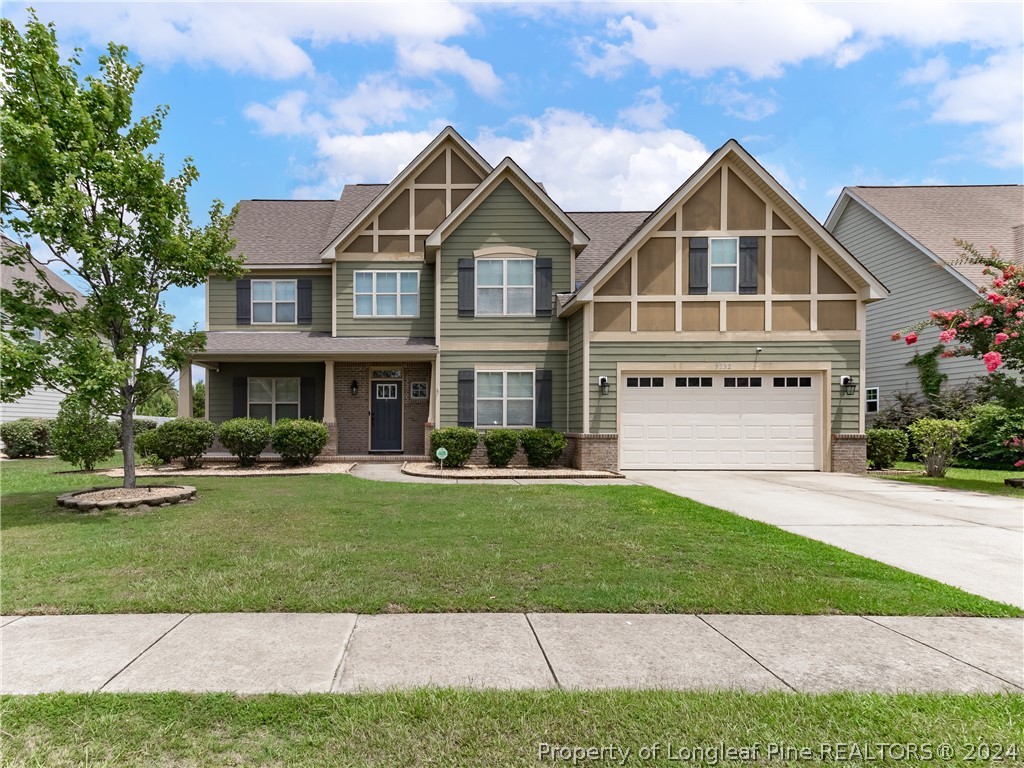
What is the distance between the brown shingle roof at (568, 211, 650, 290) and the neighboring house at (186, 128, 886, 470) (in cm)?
12

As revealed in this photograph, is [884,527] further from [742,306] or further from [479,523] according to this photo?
[742,306]

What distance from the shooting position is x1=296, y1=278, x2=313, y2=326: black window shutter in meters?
17.8

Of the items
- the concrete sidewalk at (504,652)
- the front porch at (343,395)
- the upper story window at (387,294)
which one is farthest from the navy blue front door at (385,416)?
the concrete sidewalk at (504,652)

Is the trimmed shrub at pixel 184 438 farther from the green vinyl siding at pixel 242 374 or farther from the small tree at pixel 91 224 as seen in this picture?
the small tree at pixel 91 224

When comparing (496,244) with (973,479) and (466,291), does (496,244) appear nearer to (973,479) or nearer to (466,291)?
(466,291)

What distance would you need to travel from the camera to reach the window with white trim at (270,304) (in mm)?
17922

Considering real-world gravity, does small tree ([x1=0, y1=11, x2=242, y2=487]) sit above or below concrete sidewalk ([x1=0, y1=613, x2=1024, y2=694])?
above

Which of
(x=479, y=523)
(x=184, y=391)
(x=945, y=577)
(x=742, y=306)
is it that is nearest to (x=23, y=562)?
(x=479, y=523)

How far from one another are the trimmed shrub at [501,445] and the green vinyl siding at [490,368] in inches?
60.0

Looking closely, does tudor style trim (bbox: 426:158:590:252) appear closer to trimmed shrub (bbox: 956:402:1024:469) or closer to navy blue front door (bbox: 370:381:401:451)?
navy blue front door (bbox: 370:381:401:451)

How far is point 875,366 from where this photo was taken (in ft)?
69.3

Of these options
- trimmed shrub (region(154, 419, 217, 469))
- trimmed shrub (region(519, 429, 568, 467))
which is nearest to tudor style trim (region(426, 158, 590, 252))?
trimmed shrub (region(519, 429, 568, 467))

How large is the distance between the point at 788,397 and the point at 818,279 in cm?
308

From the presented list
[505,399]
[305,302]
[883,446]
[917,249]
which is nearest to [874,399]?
[917,249]
